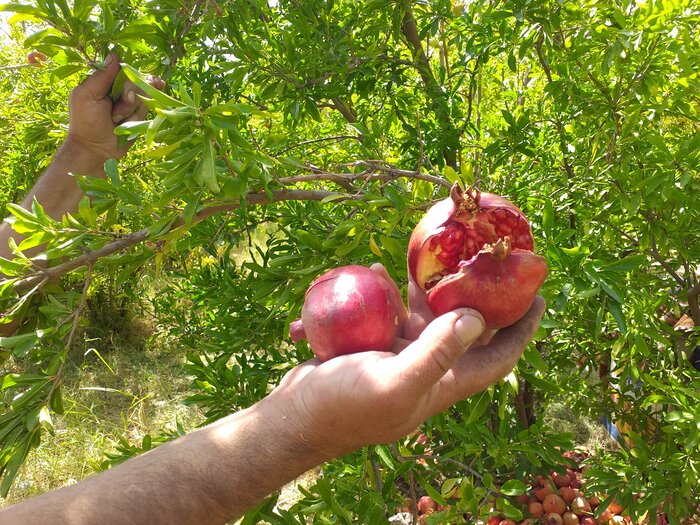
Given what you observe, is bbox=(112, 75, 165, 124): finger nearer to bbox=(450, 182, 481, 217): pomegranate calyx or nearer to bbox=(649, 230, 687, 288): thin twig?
bbox=(450, 182, 481, 217): pomegranate calyx

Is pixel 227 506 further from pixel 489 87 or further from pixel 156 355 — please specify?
pixel 156 355

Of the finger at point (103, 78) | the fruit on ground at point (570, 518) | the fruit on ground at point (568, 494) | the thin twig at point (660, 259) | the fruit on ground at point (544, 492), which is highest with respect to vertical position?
the finger at point (103, 78)

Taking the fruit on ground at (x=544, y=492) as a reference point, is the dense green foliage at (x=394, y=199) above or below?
above

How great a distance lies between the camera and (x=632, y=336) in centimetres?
199

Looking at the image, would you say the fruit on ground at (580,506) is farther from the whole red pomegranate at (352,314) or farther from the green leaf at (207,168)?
the green leaf at (207,168)

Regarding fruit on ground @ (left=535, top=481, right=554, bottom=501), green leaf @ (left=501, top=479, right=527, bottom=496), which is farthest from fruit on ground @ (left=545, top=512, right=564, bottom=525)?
green leaf @ (left=501, top=479, right=527, bottom=496)

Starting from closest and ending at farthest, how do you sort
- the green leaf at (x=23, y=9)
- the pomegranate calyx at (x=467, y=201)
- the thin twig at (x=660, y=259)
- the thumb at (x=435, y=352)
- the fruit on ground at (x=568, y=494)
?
the thumb at (x=435, y=352)
the pomegranate calyx at (x=467, y=201)
the green leaf at (x=23, y=9)
the thin twig at (x=660, y=259)
the fruit on ground at (x=568, y=494)

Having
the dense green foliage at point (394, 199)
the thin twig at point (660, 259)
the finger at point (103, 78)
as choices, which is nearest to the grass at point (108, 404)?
the dense green foliage at point (394, 199)

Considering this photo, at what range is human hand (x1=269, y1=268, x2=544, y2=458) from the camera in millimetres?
1076

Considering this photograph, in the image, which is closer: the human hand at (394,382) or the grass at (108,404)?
the human hand at (394,382)

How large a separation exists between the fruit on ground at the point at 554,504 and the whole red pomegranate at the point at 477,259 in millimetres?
2136

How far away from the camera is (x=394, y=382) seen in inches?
42.1

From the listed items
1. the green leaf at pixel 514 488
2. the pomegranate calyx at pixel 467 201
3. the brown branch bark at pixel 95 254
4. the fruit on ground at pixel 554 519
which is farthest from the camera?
the fruit on ground at pixel 554 519

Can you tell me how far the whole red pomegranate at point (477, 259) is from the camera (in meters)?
1.29
